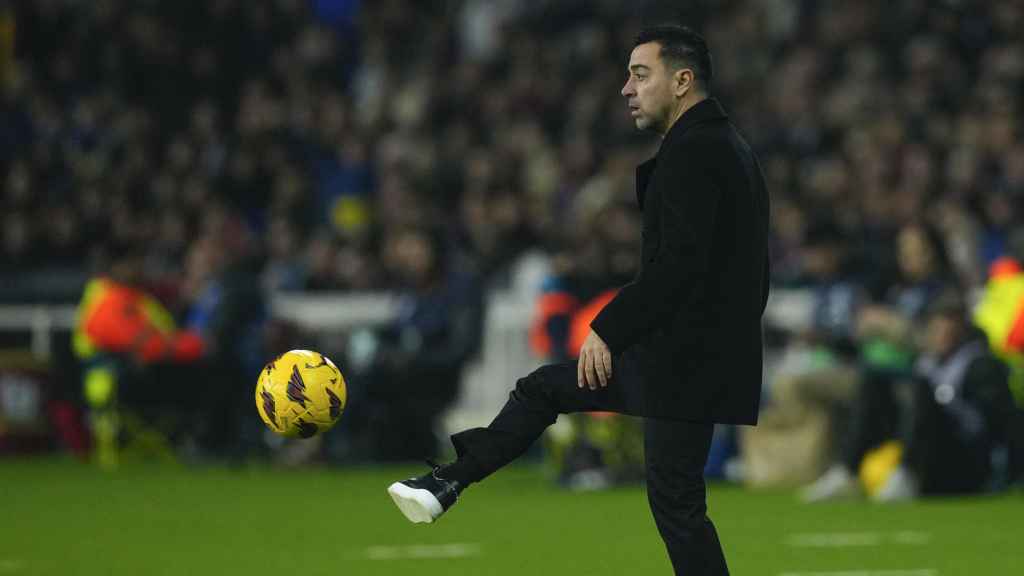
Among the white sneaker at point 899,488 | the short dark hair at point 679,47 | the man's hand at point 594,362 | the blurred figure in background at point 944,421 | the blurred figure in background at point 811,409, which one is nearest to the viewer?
the man's hand at point 594,362

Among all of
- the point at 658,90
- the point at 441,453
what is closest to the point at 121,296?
the point at 441,453

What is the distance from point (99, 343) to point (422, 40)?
32.3 feet

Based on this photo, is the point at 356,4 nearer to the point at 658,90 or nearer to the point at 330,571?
the point at 330,571

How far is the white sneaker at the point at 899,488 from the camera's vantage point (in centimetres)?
1399

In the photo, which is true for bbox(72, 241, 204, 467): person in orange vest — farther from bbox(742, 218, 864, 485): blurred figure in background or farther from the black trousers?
the black trousers

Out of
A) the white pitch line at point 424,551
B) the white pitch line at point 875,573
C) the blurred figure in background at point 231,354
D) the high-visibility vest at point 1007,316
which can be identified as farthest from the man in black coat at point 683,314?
the blurred figure in background at point 231,354

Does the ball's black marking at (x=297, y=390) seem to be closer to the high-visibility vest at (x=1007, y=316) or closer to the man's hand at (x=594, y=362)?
the man's hand at (x=594, y=362)

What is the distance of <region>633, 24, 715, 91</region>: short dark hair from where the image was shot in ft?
24.0

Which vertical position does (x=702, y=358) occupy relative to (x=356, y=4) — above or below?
below

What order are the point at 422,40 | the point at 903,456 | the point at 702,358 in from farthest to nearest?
the point at 422,40, the point at 903,456, the point at 702,358

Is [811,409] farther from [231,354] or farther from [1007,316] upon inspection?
[231,354]

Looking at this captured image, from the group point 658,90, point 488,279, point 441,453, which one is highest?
point 658,90

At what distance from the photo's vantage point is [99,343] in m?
19.0

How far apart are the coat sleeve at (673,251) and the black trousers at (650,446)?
0.80 feet
